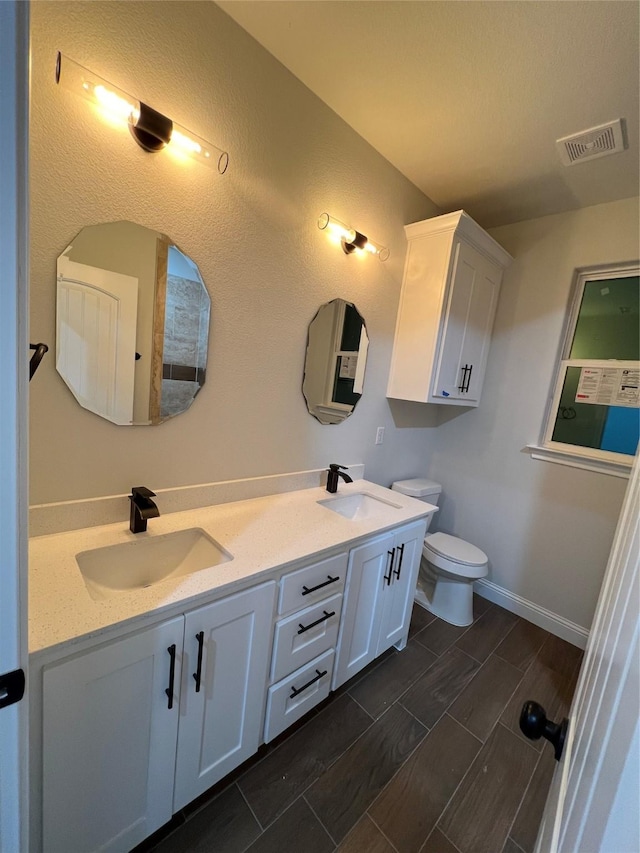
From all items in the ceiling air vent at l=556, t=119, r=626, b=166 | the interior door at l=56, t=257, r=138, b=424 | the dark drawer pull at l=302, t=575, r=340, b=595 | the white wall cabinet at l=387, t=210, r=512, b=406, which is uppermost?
the ceiling air vent at l=556, t=119, r=626, b=166

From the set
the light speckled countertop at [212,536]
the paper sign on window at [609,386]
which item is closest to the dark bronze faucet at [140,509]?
the light speckled countertop at [212,536]

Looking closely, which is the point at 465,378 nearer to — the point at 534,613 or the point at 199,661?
the point at 534,613

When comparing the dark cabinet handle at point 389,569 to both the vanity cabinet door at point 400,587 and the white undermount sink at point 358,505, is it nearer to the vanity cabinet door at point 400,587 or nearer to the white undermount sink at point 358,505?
the vanity cabinet door at point 400,587

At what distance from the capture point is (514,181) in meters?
1.90

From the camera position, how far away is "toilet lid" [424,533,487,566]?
2.13m

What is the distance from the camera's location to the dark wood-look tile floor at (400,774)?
3.64ft

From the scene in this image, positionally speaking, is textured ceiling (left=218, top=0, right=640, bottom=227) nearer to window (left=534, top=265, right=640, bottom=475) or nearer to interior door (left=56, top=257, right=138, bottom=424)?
window (left=534, top=265, right=640, bottom=475)

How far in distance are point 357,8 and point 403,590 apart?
2.38 meters

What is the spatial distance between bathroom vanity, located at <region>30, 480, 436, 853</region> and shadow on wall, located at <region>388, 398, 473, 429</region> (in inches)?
36.6

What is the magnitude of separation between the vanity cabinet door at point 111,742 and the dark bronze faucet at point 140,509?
0.37m

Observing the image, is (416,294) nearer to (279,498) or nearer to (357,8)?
(357,8)

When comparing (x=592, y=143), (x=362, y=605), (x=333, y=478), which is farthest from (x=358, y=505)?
(x=592, y=143)

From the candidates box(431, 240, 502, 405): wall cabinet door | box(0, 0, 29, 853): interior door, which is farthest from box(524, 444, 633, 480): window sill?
box(0, 0, 29, 853): interior door

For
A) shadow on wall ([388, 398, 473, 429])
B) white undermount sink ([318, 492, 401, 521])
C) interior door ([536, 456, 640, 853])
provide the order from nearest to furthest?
interior door ([536, 456, 640, 853]), white undermount sink ([318, 492, 401, 521]), shadow on wall ([388, 398, 473, 429])
